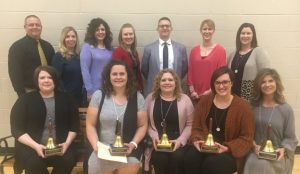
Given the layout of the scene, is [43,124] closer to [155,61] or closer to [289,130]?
[155,61]

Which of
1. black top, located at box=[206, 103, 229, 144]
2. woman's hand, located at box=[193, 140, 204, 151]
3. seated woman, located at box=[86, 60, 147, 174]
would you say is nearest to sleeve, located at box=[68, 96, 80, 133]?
seated woman, located at box=[86, 60, 147, 174]

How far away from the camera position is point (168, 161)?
10.2ft

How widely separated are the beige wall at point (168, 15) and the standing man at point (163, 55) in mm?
323

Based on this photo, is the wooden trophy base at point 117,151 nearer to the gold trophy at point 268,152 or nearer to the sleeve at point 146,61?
the gold trophy at point 268,152

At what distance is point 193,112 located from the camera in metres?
3.33

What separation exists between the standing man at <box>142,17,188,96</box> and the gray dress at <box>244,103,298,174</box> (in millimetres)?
1106

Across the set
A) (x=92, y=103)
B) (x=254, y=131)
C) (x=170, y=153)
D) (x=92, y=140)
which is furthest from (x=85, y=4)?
(x=254, y=131)

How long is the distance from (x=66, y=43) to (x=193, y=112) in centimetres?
159

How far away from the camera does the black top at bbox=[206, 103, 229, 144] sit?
3.13m

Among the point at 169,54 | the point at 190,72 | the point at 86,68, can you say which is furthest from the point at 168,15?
the point at 86,68

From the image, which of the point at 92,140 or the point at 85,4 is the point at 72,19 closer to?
the point at 85,4

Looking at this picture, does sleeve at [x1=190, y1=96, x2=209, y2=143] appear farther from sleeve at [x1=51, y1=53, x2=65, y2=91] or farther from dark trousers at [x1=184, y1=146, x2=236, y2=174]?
sleeve at [x1=51, y1=53, x2=65, y2=91]

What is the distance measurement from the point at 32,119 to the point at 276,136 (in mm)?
2060

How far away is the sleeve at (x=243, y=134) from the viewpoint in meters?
3.03
